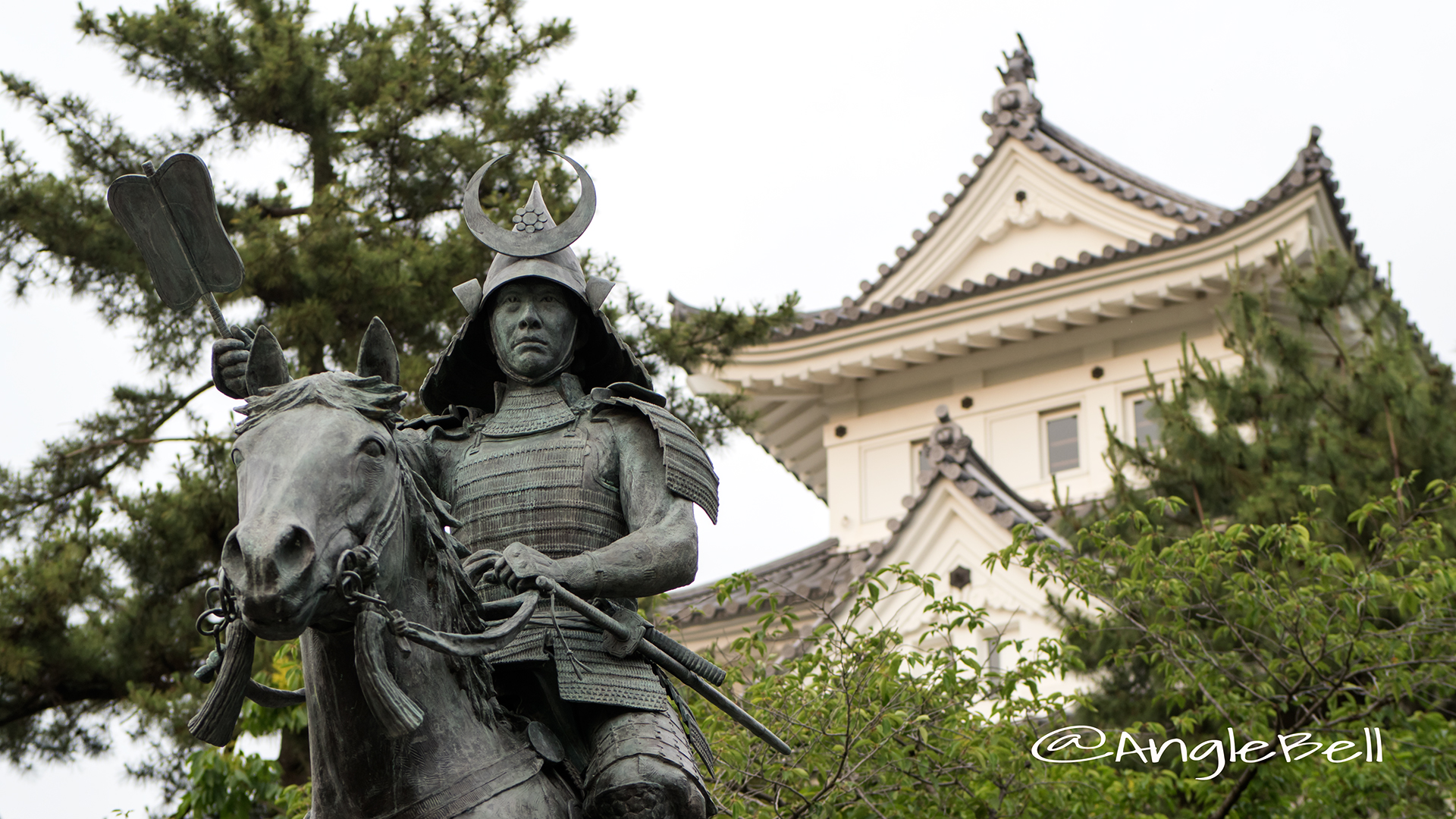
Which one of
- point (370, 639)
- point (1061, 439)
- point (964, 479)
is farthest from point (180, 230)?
point (1061, 439)

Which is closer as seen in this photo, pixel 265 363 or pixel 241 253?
pixel 265 363

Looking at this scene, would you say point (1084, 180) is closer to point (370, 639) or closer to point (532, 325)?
point (532, 325)

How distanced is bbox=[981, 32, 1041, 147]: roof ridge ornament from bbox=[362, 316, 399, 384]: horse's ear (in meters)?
17.5

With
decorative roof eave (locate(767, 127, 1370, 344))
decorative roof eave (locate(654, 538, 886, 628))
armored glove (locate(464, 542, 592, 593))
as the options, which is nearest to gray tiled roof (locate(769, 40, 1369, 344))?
decorative roof eave (locate(767, 127, 1370, 344))

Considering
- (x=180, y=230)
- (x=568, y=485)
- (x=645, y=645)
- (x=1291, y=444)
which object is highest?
(x=1291, y=444)

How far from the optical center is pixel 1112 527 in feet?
35.6

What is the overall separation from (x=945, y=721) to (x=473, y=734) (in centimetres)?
525

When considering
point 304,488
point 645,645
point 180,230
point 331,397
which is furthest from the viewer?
point 645,645

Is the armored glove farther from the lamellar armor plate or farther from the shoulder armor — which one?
the shoulder armor

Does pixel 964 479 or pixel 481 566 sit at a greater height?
pixel 964 479

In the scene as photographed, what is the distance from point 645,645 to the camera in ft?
12.7

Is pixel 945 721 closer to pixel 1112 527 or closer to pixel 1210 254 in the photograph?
pixel 1112 527

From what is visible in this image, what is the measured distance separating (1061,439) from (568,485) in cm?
1588

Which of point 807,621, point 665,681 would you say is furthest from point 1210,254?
point 665,681
